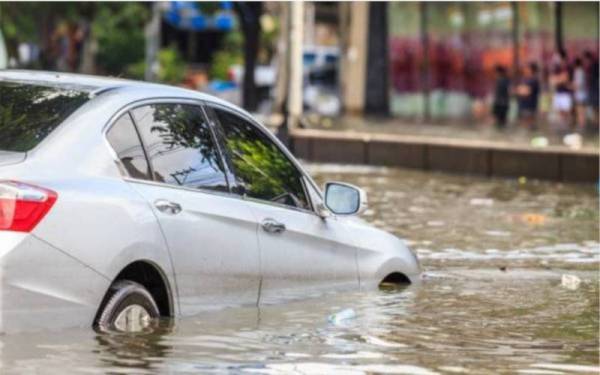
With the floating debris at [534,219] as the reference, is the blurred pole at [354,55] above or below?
above

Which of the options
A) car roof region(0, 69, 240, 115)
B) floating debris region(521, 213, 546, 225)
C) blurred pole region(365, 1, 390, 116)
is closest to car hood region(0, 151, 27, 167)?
car roof region(0, 69, 240, 115)

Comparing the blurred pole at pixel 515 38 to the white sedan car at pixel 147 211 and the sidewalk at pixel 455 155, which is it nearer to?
the sidewalk at pixel 455 155

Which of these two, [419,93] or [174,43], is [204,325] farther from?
[174,43]

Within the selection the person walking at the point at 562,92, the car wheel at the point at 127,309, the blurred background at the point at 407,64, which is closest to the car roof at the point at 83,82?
the car wheel at the point at 127,309

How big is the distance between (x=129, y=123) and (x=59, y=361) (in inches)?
51.8

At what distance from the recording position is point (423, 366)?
794cm

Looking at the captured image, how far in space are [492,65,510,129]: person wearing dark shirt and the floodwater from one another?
26.2 metres

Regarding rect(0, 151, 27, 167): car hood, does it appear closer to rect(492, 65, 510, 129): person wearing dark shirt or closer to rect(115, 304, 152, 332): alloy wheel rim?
rect(115, 304, 152, 332): alloy wheel rim

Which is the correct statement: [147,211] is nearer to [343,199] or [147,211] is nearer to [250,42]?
[343,199]

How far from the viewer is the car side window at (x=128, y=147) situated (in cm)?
795

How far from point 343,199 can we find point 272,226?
0.62 metres

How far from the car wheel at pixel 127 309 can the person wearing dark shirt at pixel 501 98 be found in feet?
110

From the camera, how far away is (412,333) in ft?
29.8

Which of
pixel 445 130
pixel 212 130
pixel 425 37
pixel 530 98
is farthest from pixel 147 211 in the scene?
pixel 425 37
